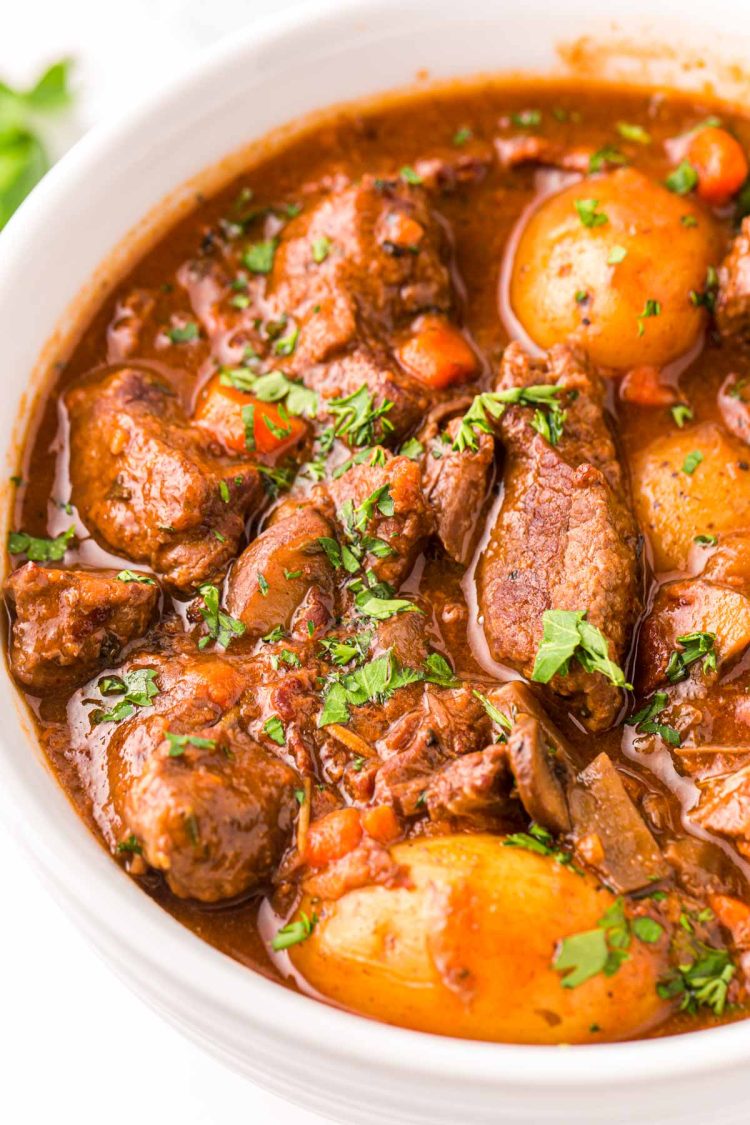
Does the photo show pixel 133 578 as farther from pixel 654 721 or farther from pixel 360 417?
pixel 654 721

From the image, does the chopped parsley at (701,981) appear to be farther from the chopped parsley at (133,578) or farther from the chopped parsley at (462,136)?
the chopped parsley at (462,136)

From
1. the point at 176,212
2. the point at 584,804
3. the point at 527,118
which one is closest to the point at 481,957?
the point at 584,804

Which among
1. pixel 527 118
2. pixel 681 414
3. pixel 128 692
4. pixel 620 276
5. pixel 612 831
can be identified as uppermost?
pixel 527 118

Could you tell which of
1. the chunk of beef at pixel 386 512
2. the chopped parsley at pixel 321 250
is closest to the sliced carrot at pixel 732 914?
the chunk of beef at pixel 386 512

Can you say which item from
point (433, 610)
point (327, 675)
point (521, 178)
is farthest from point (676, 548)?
point (521, 178)

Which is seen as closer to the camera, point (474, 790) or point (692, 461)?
point (474, 790)

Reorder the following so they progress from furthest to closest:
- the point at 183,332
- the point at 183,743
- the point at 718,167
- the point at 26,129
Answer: the point at 26,129 < the point at 718,167 < the point at 183,332 < the point at 183,743

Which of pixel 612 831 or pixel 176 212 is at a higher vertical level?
pixel 176 212
